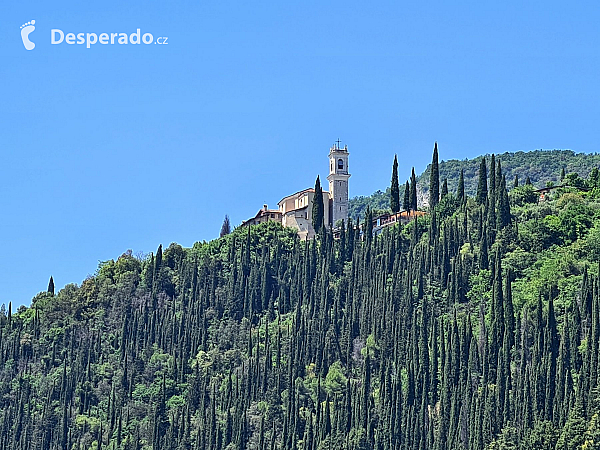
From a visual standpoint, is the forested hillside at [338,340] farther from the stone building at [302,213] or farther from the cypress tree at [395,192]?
the cypress tree at [395,192]

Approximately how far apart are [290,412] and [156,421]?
9.52 meters

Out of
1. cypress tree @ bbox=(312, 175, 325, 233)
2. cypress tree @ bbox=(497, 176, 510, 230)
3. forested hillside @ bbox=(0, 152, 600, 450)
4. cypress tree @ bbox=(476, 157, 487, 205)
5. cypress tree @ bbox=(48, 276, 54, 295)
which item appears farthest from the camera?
cypress tree @ bbox=(48, 276, 54, 295)

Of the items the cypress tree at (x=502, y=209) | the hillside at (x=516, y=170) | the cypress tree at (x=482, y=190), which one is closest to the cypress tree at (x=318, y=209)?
the cypress tree at (x=482, y=190)

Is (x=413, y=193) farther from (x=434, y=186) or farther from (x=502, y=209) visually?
(x=502, y=209)

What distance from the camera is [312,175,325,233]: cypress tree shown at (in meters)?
104

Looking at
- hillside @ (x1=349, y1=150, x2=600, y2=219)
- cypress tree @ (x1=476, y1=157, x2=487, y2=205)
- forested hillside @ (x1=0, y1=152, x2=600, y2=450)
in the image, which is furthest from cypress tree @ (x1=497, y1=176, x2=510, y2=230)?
hillside @ (x1=349, y1=150, x2=600, y2=219)

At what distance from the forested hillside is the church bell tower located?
577 centimetres

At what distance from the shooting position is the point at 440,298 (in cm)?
9056

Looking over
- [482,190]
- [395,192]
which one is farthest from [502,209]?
[395,192]

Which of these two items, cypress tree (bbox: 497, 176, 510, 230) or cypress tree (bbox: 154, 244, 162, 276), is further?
cypress tree (bbox: 154, 244, 162, 276)

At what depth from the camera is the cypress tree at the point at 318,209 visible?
340ft

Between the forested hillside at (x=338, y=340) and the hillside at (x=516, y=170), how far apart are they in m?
70.6

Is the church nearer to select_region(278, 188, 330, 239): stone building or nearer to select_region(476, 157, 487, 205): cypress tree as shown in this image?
select_region(278, 188, 330, 239): stone building

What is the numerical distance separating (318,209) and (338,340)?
14.5 m
